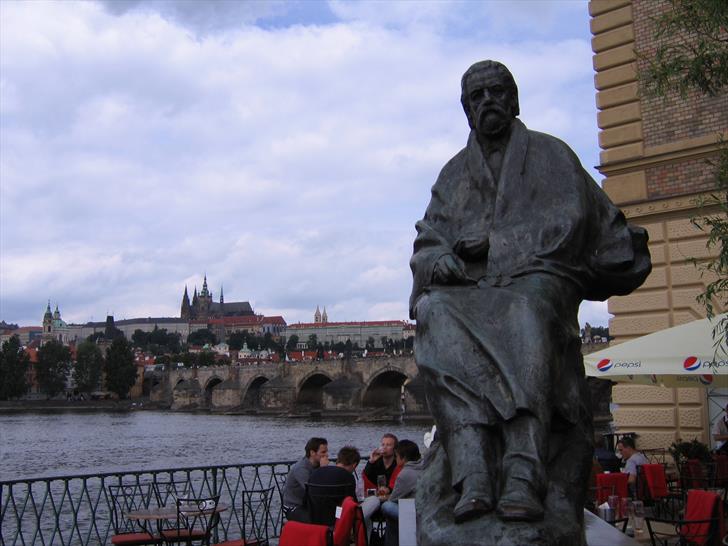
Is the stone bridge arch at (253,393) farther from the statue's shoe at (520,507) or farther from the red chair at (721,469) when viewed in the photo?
the statue's shoe at (520,507)

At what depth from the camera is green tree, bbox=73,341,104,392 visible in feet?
343

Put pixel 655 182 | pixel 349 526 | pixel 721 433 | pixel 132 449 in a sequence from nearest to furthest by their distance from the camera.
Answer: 1. pixel 349 526
2. pixel 721 433
3. pixel 655 182
4. pixel 132 449

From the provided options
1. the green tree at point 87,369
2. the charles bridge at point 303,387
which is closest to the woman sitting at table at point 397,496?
the charles bridge at point 303,387

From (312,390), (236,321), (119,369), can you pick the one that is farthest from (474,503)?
(236,321)

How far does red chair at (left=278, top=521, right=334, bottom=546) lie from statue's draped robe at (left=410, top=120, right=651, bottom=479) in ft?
5.74

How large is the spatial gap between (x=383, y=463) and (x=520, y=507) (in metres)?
4.93

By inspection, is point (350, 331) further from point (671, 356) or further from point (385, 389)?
point (671, 356)

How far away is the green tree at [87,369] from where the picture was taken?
104625 millimetres

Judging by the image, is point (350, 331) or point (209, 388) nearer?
point (209, 388)

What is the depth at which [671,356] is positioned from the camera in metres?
7.53

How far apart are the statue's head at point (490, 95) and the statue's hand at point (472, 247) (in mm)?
499

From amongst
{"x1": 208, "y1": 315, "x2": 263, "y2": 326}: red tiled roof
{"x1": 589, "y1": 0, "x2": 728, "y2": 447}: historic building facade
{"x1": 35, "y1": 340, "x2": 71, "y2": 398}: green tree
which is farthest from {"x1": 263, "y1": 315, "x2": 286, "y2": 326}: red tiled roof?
{"x1": 589, "y1": 0, "x2": 728, "y2": 447}: historic building facade

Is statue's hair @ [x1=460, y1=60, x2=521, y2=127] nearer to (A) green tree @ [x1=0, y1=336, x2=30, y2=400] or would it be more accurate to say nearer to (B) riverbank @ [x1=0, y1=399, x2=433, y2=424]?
(B) riverbank @ [x1=0, y1=399, x2=433, y2=424]

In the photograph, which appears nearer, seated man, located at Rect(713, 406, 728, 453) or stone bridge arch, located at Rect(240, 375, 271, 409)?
seated man, located at Rect(713, 406, 728, 453)
